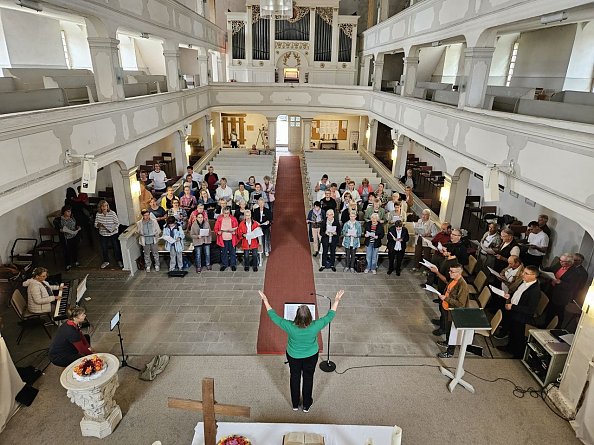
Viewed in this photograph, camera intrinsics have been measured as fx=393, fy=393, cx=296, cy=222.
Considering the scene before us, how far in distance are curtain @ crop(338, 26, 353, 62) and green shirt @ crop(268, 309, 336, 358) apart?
19453mm

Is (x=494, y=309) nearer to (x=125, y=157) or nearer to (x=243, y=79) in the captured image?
(x=125, y=157)

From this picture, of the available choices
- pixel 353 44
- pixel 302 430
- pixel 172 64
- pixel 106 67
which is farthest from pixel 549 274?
pixel 353 44

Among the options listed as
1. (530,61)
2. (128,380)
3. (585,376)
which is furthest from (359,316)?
(530,61)

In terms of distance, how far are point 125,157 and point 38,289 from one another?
3603 mm

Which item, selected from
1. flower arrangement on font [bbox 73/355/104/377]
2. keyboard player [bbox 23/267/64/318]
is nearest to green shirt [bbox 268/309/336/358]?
flower arrangement on font [bbox 73/355/104/377]

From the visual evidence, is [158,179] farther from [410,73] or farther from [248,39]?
[248,39]

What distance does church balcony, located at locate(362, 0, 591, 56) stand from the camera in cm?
659

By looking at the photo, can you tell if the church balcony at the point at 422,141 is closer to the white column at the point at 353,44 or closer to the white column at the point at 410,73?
the white column at the point at 410,73

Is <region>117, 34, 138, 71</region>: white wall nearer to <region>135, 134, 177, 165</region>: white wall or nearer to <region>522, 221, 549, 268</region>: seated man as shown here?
<region>135, 134, 177, 165</region>: white wall

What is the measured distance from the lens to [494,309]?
810 centimetres

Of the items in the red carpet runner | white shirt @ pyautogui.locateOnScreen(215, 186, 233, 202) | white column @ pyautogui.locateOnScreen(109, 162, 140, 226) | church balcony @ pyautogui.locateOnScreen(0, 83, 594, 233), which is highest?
church balcony @ pyautogui.locateOnScreen(0, 83, 594, 233)

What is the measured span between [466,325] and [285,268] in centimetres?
519

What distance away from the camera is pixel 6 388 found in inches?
217

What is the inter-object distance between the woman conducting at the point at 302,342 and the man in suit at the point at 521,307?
3.51 meters
